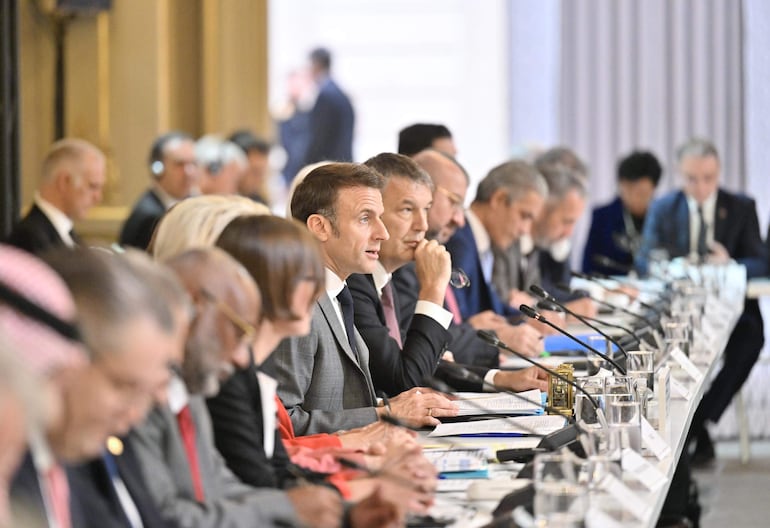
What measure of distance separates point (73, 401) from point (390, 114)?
10.1 meters

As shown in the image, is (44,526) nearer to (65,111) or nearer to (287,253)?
(287,253)

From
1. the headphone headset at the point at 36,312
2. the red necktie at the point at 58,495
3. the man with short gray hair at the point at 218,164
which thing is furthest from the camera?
the man with short gray hair at the point at 218,164

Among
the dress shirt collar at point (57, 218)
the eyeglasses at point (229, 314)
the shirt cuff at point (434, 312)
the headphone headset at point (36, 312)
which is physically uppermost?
the headphone headset at point (36, 312)

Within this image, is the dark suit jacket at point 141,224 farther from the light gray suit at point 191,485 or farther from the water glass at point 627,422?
the light gray suit at point 191,485

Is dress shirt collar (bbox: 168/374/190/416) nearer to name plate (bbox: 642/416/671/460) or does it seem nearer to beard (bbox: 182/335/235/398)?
beard (bbox: 182/335/235/398)

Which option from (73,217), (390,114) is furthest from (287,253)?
(390,114)

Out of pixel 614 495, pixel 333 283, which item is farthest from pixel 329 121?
pixel 614 495

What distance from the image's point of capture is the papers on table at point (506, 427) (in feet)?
10.7

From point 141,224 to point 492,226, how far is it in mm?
2192

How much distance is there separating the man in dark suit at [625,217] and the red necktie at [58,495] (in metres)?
6.76

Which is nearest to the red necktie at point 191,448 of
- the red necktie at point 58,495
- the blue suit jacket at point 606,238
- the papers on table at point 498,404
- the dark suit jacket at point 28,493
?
the red necktie at point 58,495

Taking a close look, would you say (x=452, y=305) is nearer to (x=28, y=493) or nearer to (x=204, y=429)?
(x=204, y=429)

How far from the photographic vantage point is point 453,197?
5.03 meters

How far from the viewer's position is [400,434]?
3076 mm
